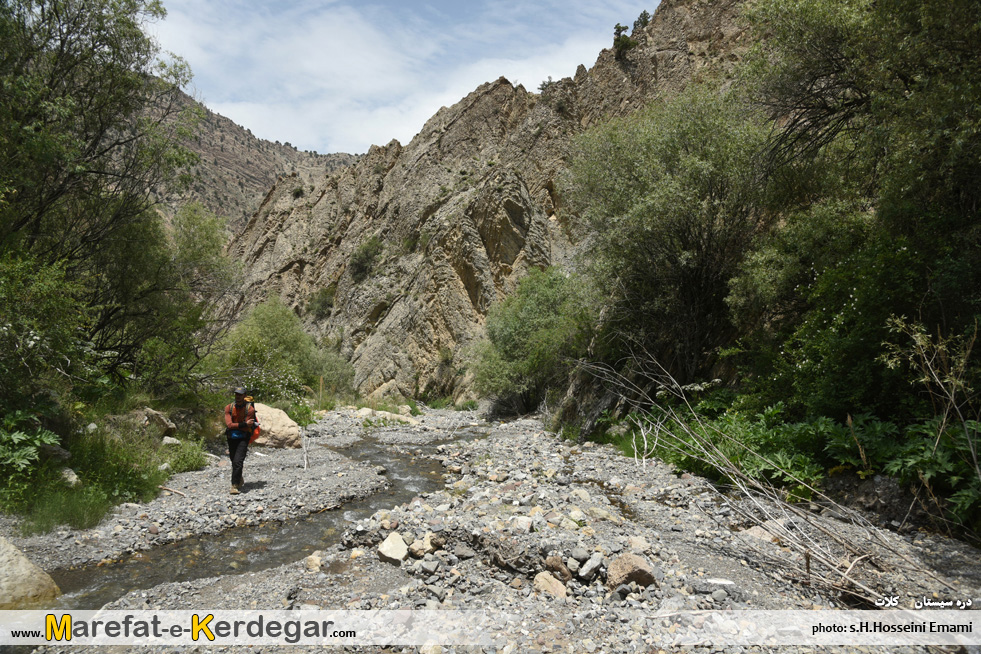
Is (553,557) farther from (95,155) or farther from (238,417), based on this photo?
(95,155)

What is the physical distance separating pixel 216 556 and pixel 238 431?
2.90 metres

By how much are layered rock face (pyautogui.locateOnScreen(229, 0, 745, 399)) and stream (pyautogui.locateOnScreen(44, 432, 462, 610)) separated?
1994cm

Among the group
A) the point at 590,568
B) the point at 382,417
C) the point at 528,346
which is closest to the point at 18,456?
the point at 590,568

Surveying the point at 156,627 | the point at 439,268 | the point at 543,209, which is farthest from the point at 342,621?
the point at 543,209

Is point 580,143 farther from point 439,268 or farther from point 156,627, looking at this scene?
point 439,268

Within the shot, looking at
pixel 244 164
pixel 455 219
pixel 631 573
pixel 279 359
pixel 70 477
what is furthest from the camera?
pixel 244 164

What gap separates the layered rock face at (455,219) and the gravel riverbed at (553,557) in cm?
2021

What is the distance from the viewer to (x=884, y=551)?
484cm

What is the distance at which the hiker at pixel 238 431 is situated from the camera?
8.54 metres

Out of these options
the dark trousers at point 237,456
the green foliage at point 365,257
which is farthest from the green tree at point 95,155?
the green foliage at point 365,257

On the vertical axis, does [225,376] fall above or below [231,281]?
below

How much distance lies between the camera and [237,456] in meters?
8.55

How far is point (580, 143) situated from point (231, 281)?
12439 mm

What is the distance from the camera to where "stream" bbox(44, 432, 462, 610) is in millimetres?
5203
